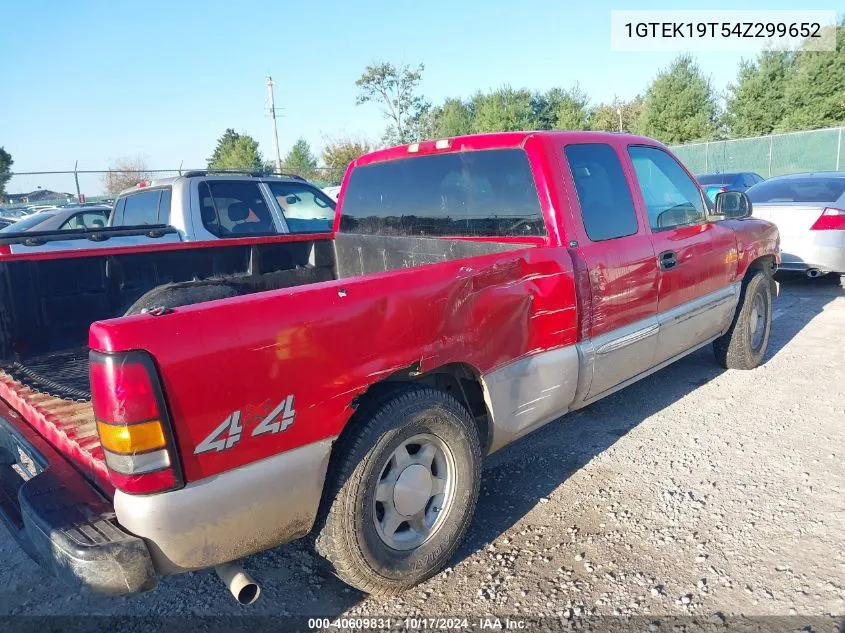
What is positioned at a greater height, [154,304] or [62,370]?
[154,304]

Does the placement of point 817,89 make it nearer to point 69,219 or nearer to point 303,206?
point 303,206

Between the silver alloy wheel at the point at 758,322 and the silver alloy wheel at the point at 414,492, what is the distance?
3795mm

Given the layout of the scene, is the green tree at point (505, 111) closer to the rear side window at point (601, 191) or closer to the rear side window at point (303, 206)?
the rear side window at point (303, 206)

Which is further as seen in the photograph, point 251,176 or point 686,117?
point 686,117

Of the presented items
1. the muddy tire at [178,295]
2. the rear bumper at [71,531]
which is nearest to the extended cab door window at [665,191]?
the muddy tire at [178,295]

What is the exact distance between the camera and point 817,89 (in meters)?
30.7

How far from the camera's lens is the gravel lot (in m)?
2.54

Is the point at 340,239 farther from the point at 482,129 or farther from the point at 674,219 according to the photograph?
the point at 482,129

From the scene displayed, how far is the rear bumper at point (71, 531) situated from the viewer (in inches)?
71.8

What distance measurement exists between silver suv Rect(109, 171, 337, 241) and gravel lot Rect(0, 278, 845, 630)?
3.67 meters

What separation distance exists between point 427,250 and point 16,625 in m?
2.72

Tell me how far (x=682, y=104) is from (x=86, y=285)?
39505 millimetres

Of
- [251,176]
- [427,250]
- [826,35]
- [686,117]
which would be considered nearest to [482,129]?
[686,117]

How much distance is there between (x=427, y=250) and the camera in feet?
12.5
